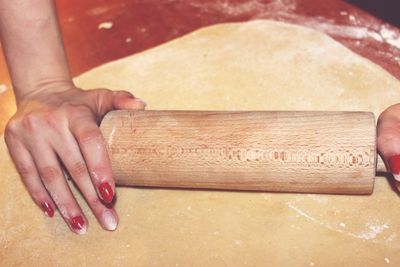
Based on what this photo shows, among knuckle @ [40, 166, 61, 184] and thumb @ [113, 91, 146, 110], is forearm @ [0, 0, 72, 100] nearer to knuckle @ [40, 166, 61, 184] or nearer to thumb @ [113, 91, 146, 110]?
thumb @ [113, 91, 146, 110]

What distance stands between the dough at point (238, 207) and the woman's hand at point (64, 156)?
2.6 inches

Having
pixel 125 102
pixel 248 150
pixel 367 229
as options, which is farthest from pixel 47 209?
pixel 367 229

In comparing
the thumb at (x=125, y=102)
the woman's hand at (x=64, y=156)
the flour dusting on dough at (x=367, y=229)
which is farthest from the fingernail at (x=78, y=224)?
the flour dusting on dough at (x=367, y=229)

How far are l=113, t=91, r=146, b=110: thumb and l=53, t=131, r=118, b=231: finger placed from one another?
24 centimetres

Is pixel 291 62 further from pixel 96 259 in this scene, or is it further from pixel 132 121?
pixel 96 259

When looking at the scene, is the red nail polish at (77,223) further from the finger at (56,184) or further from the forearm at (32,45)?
the forearm at (32,45)

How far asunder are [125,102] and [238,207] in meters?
0.48

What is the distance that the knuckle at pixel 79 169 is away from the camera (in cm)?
135

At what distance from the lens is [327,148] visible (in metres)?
1.26

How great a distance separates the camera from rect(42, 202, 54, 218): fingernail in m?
1.44

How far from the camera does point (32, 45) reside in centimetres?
154

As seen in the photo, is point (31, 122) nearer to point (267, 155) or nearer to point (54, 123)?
point (54, 123)

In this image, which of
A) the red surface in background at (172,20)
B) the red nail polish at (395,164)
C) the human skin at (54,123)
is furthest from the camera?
the red surface in background at (172,20)

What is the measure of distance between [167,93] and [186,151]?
45 centimetres
